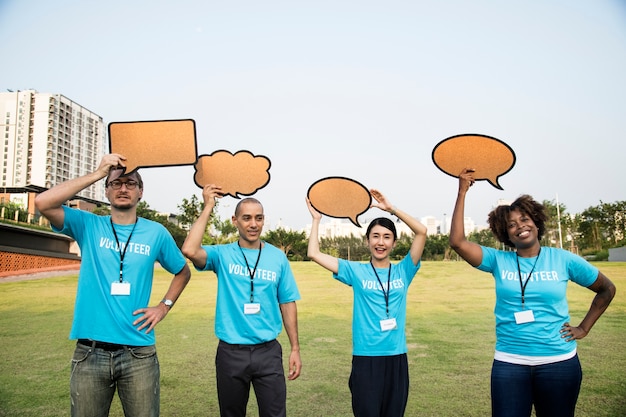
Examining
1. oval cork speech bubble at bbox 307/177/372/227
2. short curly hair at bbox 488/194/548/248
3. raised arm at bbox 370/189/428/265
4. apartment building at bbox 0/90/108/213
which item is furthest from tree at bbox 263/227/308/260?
short curly hair at bbox 488/194/548/248

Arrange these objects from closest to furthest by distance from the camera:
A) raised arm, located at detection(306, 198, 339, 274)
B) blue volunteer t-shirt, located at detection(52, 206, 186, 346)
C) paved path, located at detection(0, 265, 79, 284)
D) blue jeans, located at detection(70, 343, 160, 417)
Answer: blue jeans, located at detection(70, 343, 160, 417)
blue volunteer t-shirt, located at detection(52, 206, 186, 346)
raised arm, located at detection(306, 198, 339, 274)
paved path, located at detection(0, 265, 79, 284)

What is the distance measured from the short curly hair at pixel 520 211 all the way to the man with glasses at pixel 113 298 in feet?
7.36

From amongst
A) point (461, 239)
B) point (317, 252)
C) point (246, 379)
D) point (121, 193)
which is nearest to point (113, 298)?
point (121, 193)

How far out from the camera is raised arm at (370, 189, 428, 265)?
3.21 meters

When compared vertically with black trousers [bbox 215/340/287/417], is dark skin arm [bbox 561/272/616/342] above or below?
above

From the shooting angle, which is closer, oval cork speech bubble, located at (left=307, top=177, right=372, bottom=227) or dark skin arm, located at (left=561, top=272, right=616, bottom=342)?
dark skin arm, located at (left=561, top=272, right=616, bottom=342)

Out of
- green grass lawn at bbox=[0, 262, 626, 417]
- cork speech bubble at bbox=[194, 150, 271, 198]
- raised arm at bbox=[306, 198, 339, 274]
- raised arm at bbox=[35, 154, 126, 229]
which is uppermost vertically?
cork speech bubble at bbox=[194, 150, 271, 198]

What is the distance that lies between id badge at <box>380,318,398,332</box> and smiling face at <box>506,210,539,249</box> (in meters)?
0.96

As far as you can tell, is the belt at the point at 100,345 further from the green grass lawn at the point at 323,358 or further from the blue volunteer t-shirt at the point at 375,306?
the green grass lawn at the point at 323,358

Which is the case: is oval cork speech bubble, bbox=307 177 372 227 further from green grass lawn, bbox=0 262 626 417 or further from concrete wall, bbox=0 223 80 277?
concrete wall, bbox=0 223 80 277

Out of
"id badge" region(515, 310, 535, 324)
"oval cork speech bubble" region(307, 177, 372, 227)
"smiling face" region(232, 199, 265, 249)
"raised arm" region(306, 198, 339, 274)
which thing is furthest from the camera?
"oval cork speech bubble" region(307, 177, 372, 227)

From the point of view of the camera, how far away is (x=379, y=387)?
115 inches

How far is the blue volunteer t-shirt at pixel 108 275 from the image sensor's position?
2.61 m

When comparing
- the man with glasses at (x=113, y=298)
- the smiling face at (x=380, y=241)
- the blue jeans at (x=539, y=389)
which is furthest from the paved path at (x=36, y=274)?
the blue jeans at (x=539, y=389)
